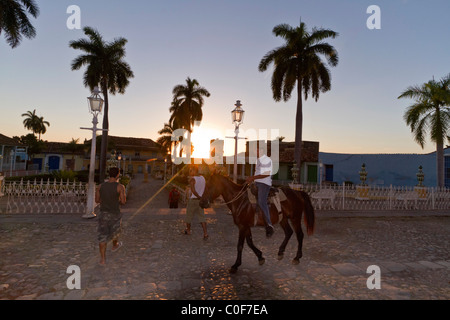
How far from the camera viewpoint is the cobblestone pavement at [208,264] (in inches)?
146

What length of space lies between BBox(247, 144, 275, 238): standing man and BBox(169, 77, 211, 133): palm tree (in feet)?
93.1

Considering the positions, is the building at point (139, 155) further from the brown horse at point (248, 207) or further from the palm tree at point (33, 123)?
the brown horse at point (248, 207)

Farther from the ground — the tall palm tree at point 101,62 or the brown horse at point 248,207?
the tall palm tree at point 101,62

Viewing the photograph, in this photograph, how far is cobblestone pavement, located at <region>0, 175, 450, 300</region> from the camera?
3.71m

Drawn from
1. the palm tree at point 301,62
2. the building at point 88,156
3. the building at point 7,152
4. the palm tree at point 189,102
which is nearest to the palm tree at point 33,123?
the building at point 88,156

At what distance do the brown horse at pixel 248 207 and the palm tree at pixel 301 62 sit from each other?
1516 centimetres

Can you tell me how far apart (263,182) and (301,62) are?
19.1 meters

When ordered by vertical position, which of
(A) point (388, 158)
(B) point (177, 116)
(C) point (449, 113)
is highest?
(B) point (177, 116)

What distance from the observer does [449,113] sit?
19.3 m
